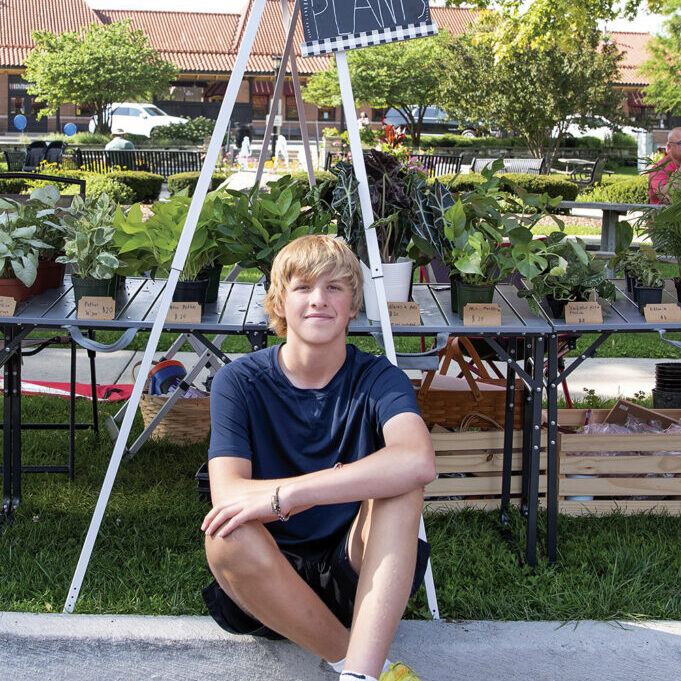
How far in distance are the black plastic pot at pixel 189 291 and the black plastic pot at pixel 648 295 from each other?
1584mm

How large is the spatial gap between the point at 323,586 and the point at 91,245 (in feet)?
4.88

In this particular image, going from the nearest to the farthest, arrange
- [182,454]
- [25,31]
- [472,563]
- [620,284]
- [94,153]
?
[472,563] < [620,284] < [182,454] < [94,153] < [25,31]

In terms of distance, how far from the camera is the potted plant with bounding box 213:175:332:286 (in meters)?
3.21

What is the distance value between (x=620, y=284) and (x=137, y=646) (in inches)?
90.4

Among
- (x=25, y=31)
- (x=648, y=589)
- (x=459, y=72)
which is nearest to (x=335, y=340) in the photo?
(x=648, y=589)

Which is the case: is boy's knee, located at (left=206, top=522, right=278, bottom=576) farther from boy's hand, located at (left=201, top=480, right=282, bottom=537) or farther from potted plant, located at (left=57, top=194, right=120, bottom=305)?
potted plant, located at (left=57, top=194, right=120, bottom=305)

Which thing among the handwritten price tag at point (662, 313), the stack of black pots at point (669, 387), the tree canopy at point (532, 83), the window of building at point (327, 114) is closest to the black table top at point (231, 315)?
the handwritten price tag at point (662, 313)

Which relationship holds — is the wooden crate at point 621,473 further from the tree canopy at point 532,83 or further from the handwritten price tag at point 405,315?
the tree canopy at point 532,83

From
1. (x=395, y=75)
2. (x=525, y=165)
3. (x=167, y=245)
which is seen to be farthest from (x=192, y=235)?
(x=395, y=75)

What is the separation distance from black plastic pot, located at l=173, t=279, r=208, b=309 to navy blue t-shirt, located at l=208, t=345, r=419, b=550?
71 centimetres

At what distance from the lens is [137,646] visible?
2.80 meters

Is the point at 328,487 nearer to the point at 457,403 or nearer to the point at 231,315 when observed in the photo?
the point at 231,315

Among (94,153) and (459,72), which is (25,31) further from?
(94,153)

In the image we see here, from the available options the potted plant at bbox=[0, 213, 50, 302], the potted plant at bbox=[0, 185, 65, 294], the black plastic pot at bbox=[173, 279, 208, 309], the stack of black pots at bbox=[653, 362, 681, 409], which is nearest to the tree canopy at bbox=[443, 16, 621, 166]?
the stack of black pots at bbox=[653, 362, 681, 409]
